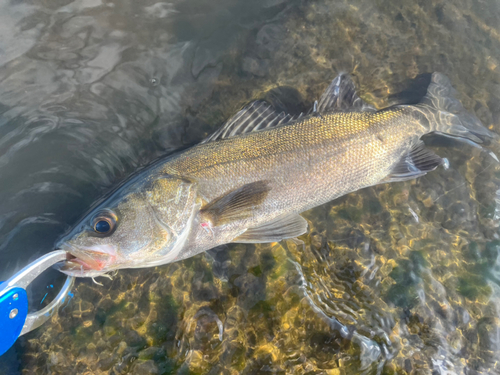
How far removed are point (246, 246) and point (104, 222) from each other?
1.59 m

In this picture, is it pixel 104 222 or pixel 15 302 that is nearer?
pixel 15 302

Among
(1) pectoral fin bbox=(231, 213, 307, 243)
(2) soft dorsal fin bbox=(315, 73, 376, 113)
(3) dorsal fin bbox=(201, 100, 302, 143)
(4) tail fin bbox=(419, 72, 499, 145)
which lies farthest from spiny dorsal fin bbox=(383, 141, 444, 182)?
(3) dorsal fin bbox=(201, 100, 302, 143)

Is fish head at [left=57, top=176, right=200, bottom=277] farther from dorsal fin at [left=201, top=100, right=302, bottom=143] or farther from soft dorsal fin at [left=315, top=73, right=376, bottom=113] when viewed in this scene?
soft dorsal fin at [left=315, top=73, right=376, bottom=113]

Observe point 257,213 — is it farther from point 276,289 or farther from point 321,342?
point 321,342

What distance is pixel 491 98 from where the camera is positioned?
4227 millimetres

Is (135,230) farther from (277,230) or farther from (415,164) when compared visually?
(415,164)

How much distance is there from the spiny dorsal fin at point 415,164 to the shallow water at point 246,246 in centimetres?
47

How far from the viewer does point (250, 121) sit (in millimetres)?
3311

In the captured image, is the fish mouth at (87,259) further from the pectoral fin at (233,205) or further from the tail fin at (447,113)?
the tail fin at (447,113)

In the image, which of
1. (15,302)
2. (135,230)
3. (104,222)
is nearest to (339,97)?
(135,230)

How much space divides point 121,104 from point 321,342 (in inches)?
143

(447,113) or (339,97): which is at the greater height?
(339,97)

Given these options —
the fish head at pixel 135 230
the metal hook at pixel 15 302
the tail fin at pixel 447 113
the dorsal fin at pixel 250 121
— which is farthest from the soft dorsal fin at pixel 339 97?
the metal hook at pixel 15 302

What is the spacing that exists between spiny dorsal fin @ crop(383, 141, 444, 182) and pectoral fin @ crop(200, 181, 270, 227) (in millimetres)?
1633
